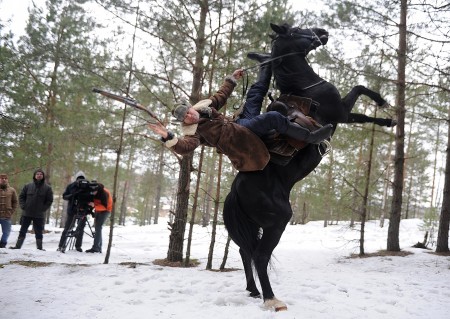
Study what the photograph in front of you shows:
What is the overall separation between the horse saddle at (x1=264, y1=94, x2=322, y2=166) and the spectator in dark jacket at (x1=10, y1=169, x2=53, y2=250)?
6.70m

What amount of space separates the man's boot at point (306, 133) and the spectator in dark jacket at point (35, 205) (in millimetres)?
6997

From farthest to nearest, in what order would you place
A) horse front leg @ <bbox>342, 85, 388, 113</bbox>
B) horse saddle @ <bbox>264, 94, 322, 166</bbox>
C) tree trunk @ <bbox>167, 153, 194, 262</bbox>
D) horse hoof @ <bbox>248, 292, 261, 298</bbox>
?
tree trunk @ <bbox>167, 153, 194, 262</bbox> → horse hoof @ <bbox>248, 292, 261, 298</bbox> → horse front leg @ <bbox>342, 85, 388, 113</bbox> → horse saddle @ <bbox>264, 94, 322, 166</bbox>

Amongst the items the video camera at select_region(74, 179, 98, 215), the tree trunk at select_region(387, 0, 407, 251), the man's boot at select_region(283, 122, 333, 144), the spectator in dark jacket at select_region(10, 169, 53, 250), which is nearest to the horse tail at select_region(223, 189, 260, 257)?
the man's boot at select_region(283, 122, 333, 144)

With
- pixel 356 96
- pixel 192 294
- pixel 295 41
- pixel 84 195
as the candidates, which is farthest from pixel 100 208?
pixel 356 96

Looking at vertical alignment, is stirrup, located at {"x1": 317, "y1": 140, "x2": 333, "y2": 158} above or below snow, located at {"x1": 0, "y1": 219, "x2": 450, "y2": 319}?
above

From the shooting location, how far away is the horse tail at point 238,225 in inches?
130

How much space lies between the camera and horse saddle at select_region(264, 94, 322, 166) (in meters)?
3.01

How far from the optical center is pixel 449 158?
798cm

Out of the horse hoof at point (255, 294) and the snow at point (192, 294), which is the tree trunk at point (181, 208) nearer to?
the snow at point (192, 294)

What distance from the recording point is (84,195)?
7.72 meters

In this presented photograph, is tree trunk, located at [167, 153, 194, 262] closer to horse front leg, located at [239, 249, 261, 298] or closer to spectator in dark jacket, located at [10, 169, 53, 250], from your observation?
horse front leg, located at [239, 249, 261, 298]

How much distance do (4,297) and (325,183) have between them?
48.7ft

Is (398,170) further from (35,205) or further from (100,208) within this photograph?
(35,205)

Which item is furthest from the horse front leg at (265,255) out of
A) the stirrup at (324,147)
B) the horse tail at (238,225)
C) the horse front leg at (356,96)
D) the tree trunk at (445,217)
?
the tree trunk at (445,217)
